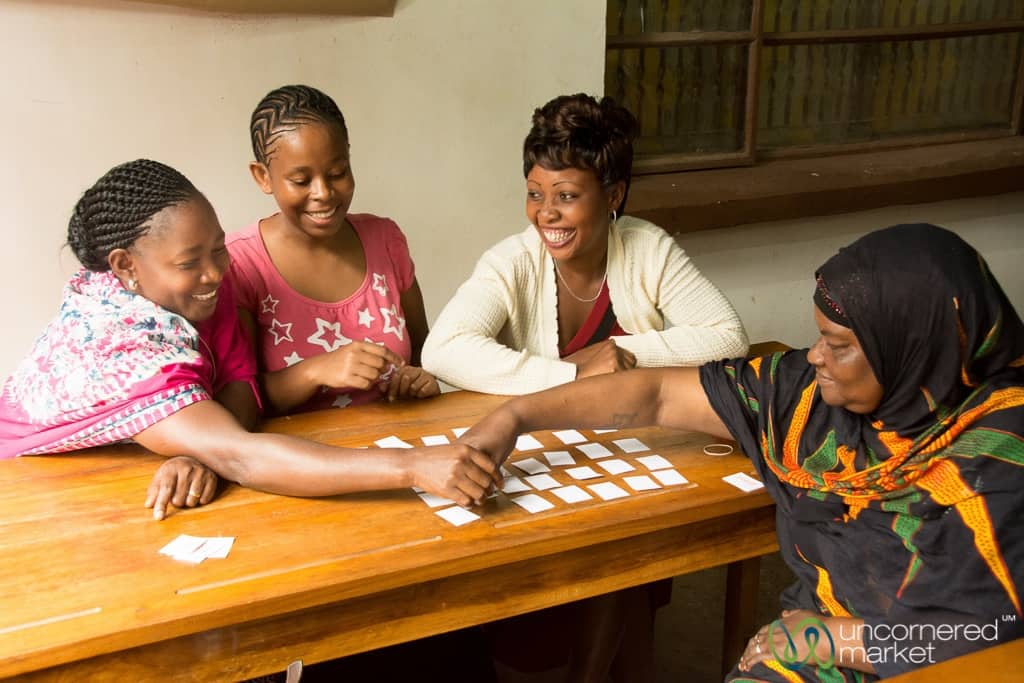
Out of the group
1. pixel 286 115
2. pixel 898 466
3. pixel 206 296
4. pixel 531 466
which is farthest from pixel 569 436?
pixel 286 115

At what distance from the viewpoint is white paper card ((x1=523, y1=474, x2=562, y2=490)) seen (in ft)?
7.59

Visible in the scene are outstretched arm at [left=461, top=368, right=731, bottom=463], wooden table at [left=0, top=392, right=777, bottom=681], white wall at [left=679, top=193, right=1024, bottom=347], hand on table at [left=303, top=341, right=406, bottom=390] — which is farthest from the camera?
white wall at [left=679, top=193, right=1024, bottom=347]

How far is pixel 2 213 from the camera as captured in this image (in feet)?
11.4

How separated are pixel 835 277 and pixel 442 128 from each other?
2465 mm

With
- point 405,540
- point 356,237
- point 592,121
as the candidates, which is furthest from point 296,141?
point 405,540

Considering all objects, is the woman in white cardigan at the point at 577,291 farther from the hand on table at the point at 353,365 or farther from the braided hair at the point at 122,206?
the braided hair at the point at 122,206

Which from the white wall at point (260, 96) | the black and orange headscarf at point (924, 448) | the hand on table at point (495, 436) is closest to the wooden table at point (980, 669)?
the black and orange headscarf at point (924, 448)

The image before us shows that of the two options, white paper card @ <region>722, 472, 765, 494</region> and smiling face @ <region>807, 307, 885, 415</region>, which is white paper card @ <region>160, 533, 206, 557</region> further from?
smiling face @ <region>807, 307, 885, 415</region>

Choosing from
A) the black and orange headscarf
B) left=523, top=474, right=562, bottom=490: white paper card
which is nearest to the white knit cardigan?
left=523, top=474, right=562, bottom=490: white paper card

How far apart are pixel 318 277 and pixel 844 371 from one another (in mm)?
1493

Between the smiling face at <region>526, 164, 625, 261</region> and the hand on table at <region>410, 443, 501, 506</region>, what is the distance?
0.89 m

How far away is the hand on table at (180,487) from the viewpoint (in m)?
2.15

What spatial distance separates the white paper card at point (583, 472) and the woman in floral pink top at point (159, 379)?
242mm

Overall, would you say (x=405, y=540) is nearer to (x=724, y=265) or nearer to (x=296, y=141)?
(x=296, y=141)
